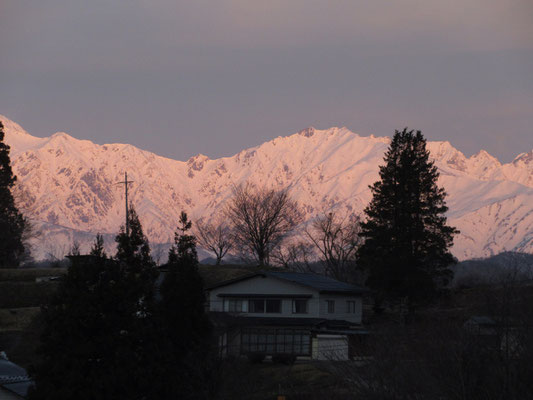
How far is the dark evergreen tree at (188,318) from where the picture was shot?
29391 millimetres

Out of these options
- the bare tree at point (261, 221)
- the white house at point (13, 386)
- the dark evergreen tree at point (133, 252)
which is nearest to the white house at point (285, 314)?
the white house at point (13, 386)

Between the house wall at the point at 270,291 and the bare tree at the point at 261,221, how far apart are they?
2931 centimetres

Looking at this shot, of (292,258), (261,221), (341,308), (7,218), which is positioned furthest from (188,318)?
(292,258)

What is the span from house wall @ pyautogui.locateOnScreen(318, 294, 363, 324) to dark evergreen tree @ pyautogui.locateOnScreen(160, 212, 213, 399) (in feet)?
75.9

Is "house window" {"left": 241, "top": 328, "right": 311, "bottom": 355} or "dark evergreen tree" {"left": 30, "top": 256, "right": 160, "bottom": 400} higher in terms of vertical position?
"dark evergreen tree" {"left": 30, "top": 256, "right": 160, "bottom": 400}

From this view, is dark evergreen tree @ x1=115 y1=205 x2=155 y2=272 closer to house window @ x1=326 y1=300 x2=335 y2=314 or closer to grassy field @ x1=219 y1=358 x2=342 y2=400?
grassy field @ x1=219 y1=358 x2=342 y2=400

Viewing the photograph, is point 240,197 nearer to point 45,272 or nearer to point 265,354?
point 45,272

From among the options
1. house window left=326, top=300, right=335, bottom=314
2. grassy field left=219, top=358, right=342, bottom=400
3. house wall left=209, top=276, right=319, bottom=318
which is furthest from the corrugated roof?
grassy field left=219, top=358, right=342, bottom=400

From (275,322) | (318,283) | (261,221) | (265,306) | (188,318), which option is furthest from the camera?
(261,221)

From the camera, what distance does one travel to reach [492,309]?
2211 centimetres

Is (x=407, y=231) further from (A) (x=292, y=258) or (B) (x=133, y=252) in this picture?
(A) (x=292, y=258)

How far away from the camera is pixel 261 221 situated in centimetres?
9188

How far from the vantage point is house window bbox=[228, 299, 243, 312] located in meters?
57.0

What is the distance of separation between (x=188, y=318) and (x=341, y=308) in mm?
28294
